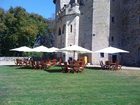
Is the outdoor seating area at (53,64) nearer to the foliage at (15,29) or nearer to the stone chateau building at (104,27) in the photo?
the stone chateau building at (104,27)

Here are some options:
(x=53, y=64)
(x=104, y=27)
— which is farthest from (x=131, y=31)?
(x=53, y=64)

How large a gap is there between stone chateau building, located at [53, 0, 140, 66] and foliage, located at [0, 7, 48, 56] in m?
12.9

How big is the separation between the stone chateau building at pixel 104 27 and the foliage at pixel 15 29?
1290 cm

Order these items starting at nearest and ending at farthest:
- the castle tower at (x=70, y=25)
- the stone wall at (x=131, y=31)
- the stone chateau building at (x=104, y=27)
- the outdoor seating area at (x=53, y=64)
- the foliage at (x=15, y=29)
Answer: the outdoor seating area at (x=53, y=64), the stone wall at (x=131, y=31), the stone chateau building at (x=104, y=27), the castle tower at (x=70, y=25), the foliage at (x=15, y=29)

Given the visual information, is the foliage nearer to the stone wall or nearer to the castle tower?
the castle tower

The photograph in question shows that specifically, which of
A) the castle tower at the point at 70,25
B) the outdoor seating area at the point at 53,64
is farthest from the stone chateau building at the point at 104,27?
the outdoor seating area at the point at 53,64

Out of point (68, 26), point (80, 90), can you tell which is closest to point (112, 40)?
point (68, 26)

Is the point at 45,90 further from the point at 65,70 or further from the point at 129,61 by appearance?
the point at 129,61

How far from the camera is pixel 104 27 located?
161ft

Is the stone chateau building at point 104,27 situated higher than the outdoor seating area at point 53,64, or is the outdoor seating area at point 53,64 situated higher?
the stone chateau building at point 104,27

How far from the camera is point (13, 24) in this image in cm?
6444

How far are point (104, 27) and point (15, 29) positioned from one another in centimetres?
2043

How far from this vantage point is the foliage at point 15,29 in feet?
208

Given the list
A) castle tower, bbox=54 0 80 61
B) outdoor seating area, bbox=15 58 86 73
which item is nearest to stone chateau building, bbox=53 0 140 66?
castle tower, bbox=54 0 80 61
